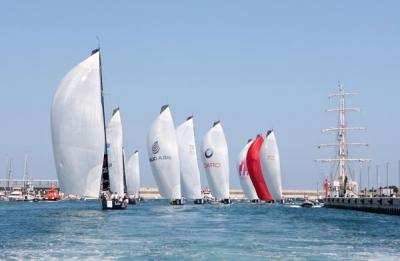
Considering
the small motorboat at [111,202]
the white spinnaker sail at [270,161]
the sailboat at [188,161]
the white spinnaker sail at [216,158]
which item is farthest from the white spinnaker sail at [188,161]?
the small motorboat at [111,202]

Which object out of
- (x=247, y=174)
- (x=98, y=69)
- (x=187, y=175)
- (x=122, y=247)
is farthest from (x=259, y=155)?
(x=122, y=247)

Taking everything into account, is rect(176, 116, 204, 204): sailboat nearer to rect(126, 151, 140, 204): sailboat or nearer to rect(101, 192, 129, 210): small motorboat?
rect(126, 151, 140, 204): sailboat

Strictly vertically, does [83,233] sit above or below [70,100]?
below

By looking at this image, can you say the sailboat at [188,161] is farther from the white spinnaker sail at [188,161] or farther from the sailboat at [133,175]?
the sailboat at [133,175]

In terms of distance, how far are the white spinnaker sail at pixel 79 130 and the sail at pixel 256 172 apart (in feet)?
219

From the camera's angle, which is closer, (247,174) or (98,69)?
(98,69)

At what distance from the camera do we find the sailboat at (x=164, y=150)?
371 feet

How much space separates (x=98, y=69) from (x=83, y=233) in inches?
1317

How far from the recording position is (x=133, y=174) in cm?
16112

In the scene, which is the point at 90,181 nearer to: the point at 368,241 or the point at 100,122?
the point at 100,122

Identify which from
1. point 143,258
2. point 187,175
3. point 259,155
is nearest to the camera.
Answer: point 143,258

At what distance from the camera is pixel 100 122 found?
80000 mm

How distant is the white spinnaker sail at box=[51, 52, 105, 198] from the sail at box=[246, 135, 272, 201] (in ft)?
219

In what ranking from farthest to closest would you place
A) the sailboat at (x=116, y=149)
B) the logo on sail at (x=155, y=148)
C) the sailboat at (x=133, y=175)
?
the sailboat at (x=133, y=175) < the logo on sail at (x=155, y=148) < the sailboat at (x=116, y=149)
